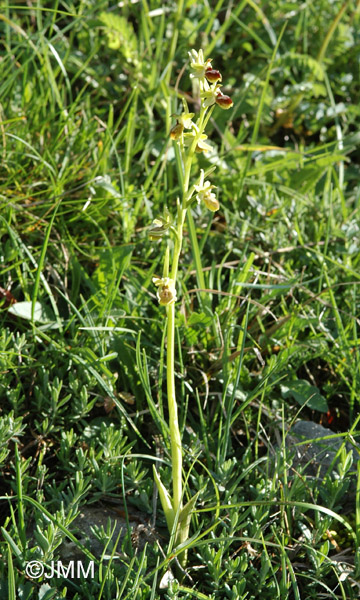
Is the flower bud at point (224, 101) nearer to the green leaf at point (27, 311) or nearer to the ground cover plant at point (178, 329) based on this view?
the ground cover plant at point (178, 329)

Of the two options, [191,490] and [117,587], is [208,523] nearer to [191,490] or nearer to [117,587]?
[191,490]

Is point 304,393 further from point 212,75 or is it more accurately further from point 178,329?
point 212,75

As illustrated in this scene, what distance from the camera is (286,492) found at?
6.04 feet

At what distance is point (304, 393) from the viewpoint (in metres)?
2.16

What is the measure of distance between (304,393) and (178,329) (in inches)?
20.4

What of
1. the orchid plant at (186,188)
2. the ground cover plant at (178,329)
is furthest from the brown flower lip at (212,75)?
the ground cover plant at (178,329)

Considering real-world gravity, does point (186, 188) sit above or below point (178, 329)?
above

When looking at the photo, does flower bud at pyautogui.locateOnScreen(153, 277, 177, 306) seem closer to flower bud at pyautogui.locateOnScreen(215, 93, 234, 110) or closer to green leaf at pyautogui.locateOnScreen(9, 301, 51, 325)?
flower bud at pyautogui.locateOnScreen(215, 93, 234, 110)

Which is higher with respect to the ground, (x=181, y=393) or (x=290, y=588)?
(x=181, y=393)

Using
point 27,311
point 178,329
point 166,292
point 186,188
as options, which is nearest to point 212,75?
point 186,188

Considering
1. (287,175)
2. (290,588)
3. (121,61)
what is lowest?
(290,588)

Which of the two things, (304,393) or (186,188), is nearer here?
(186,188)

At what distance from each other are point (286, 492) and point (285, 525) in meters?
0.10

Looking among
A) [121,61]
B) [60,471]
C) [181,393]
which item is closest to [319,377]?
[181,393]
